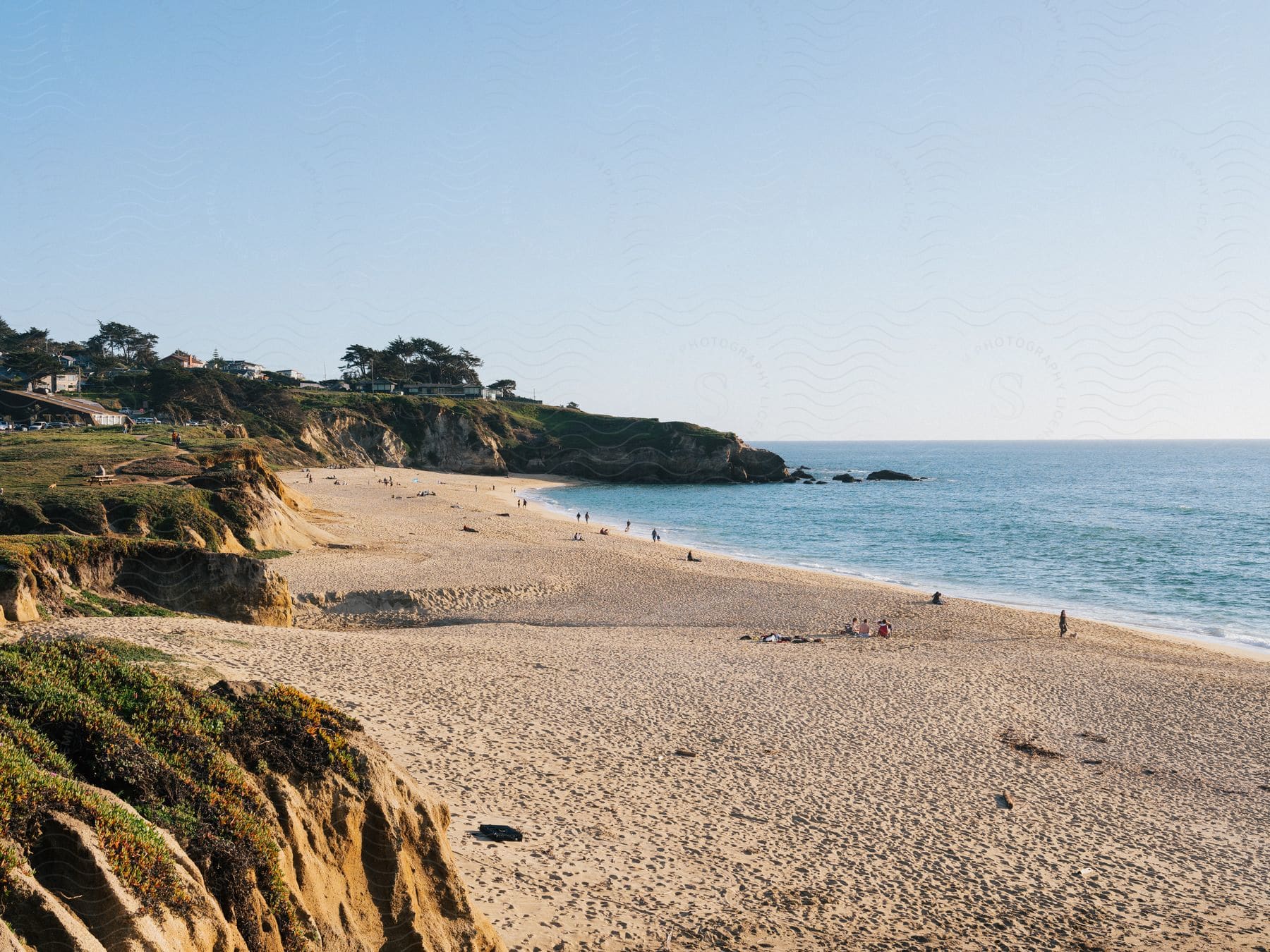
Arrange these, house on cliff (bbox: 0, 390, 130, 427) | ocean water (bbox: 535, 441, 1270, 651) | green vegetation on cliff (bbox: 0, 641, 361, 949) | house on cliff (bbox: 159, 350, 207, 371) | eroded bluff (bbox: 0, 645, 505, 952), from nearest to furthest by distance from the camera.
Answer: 1. eroded bluff (bbox: 0, 645, 505, 952)
2. green vegetation on cliff (bbox: 0, 641, 361, 949)
3. ocean water (bbox: 535, 441, 1270, 651)
4. house on cliff (bbox: 0, 390, 130, 427)
5. house on cliff (bbox: 159, 350, 207, 371)

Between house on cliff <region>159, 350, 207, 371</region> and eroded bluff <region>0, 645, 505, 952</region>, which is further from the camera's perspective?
house on cliff <region>159, 350, 207, 371</region>

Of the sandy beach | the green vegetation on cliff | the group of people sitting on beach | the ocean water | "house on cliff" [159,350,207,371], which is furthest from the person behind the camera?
"house on cliff" [159,350,207,371]

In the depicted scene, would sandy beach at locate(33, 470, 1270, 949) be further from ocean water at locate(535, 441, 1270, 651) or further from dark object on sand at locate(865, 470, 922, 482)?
dark object on sand at locate(865, 470, 922, 482)

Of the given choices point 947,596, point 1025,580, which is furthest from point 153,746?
point 1025,580

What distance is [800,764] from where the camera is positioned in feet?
54.0

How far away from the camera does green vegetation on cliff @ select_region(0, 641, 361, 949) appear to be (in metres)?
5.61

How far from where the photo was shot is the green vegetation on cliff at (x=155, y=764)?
221 inches

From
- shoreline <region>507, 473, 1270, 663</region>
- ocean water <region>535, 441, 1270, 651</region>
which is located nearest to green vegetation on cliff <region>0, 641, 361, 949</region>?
shoreline <region>507, 473, 1270, 663</region>

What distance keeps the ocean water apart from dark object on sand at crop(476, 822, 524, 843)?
32.7 metres

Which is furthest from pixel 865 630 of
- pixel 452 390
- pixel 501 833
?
pixel 452 390

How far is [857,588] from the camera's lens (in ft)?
135

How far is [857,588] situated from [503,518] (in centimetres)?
2975

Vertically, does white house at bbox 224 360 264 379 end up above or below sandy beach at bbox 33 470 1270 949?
above

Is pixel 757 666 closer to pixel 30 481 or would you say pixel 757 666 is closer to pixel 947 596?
pixel 947 596
